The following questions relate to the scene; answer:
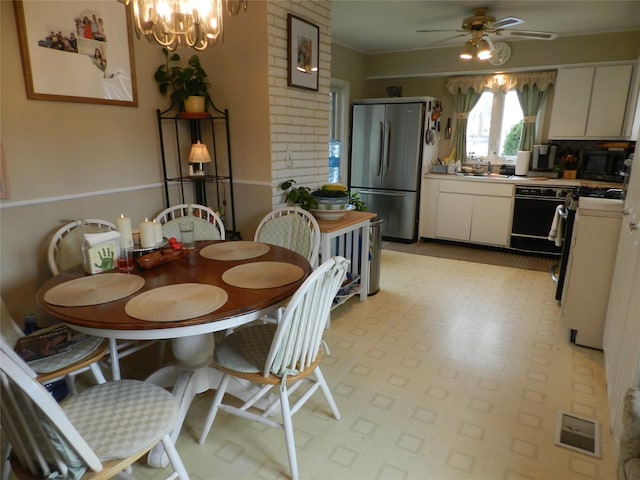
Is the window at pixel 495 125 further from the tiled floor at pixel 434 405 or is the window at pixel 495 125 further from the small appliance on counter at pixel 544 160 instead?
the tiled floor at pixel 434 405

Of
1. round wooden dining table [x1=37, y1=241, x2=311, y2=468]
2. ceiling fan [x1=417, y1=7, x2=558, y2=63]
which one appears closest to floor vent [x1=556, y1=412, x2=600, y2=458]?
round wooden dining table [x1=37, y1=241, x2=311, y2=468]

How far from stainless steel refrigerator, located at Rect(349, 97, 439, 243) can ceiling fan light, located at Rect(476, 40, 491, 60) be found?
0.97 m

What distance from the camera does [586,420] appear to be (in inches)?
77.1

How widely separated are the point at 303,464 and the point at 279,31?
264cm

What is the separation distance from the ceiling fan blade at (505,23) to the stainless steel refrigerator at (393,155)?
140 centimetres

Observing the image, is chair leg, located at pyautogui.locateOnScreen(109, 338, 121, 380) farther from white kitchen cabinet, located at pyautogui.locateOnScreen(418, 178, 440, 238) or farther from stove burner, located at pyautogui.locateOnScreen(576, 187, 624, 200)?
white kitchen cabinet, located at pyautogui.locateOnScreen(418, 178, 440, 238)

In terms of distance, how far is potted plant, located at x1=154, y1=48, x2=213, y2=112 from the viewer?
280cm

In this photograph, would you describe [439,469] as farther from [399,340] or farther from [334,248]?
[334,248]

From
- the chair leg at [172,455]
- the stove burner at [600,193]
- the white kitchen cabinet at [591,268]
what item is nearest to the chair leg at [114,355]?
the chair leg at [172,455]

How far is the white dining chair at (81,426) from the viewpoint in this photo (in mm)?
973

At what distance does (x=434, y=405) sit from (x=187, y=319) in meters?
1.37

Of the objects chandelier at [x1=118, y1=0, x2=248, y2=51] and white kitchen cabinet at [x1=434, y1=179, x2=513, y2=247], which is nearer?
chandelier at [x1=118, y1=0, x2=248, y2=51]

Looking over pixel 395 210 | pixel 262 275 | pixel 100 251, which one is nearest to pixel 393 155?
pixel 395 210

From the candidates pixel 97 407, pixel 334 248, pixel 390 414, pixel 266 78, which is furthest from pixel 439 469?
pixel 266 78
